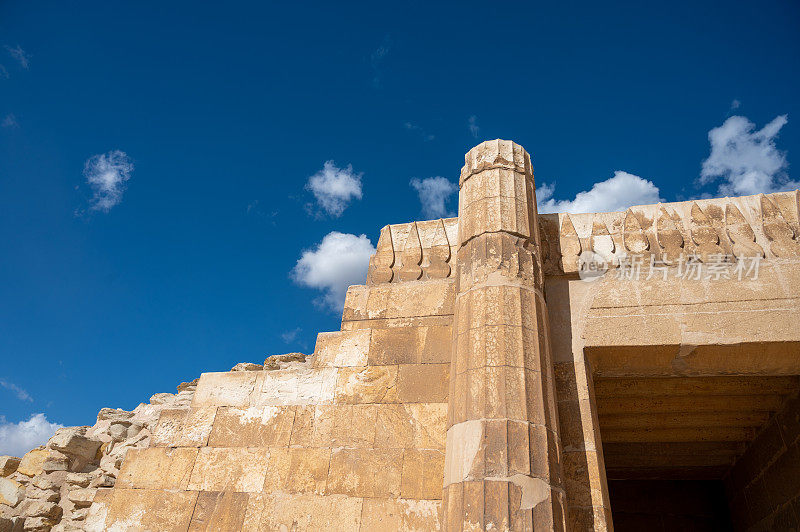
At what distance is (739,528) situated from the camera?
30.1ft

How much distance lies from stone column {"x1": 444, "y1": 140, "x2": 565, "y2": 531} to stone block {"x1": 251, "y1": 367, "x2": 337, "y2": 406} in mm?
1606

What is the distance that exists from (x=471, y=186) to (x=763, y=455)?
20.7ft

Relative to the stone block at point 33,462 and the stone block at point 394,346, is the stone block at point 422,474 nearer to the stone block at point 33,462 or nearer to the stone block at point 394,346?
the stone block at point 394,346

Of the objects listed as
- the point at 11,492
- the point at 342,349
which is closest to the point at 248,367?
the point at 342,349

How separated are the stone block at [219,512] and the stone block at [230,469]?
0.26ft

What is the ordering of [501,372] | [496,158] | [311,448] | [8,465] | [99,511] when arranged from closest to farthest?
[501,372], [311,448], [99,511], [496,158], [8,465]

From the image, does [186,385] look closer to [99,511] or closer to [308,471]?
[99,511]

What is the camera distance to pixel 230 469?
18.9 feet

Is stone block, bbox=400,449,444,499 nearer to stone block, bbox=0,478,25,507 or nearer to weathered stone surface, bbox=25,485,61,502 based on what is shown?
weathered stone surface, bbox=25,485,61,502

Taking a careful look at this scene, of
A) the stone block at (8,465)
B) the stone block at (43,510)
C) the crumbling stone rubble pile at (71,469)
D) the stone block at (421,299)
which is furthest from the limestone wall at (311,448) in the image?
the stone block at (8,465)

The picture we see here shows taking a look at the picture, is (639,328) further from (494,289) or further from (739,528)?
(739,528)

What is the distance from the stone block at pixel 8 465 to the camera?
7.18 m

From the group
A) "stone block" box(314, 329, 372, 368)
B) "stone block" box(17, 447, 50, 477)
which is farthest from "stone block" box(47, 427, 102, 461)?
"stone block" box(314, 329, 372, 368)

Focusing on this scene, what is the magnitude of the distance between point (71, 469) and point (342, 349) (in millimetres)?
4039
